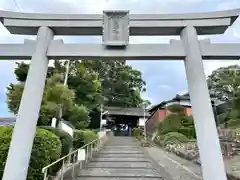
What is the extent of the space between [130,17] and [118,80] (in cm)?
4307

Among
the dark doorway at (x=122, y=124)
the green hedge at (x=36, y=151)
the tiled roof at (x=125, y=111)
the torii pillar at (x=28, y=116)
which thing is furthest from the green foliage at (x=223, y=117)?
the dark doorway at (x=122, y=124)

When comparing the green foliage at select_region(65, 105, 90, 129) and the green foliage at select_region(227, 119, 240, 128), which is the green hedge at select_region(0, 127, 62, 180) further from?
the green foliage at select_region(65, 105, 90, 129)

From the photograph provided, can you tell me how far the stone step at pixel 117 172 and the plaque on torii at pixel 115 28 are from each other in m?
5.29

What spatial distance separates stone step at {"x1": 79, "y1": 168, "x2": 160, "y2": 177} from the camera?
9445mm

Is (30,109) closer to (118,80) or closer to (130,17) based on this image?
(130,17)

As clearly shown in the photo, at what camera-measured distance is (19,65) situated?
19.1 meters

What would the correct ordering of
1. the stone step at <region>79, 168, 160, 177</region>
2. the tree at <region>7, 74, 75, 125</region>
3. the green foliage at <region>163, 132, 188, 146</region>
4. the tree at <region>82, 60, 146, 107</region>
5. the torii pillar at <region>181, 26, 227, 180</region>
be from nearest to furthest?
1. the torii pillar at <region>181, 26, 227, 180</region>
2. the stone step at <region>79, 168, 160, 177</region>
3. the tree at <region>7, 74, 75, 125</region>
4. the green foliage at <region>163, 132, 188, 146</region>
5. the tree at <region>82, 60, 146, 107</region>

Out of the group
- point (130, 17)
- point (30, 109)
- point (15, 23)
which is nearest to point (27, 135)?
point (30, 109)

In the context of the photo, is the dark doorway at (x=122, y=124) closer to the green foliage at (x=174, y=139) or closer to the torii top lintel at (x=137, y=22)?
the green foliage at (x=174, y=139)

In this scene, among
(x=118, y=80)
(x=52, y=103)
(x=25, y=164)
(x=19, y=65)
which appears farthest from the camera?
(x=118, y=80)

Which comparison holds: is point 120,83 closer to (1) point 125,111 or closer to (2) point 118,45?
(1) point 125,111

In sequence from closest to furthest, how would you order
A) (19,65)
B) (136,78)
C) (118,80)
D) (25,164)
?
(25,164) → (19,65) → (118,80) → (136,78)

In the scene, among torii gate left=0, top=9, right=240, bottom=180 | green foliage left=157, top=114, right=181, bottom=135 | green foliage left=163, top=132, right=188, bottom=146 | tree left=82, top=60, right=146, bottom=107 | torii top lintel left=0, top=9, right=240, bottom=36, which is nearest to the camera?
torii gate left=0, top=9, right=240, bottom=180

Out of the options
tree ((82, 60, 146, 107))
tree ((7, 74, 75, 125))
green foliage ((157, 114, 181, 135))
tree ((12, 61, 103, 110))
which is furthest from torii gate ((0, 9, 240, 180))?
tree ((82, 60, 146, 107))
